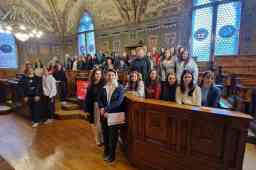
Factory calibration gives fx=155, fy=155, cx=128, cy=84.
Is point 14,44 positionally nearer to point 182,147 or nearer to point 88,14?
point 88,14

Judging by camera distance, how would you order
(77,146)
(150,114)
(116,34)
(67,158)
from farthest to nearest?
(116,34)
(77,146)
(67,158)
(150,114)

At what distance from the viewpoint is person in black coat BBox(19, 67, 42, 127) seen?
168 inches

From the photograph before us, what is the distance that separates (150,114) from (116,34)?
6937 mm

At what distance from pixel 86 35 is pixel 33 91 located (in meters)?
6.34

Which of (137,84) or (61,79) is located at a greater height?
(137,84)

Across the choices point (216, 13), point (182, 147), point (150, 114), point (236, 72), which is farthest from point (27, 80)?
point (216, 13)

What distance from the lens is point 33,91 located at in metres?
4.29

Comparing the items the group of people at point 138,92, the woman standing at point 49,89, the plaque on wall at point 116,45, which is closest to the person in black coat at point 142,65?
the group of people at point 138,92

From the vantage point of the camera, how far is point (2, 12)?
8.34 meters

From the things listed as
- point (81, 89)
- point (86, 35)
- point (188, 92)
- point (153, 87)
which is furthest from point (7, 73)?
point (188, 92)

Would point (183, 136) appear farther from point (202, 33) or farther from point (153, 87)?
point (202, 33)

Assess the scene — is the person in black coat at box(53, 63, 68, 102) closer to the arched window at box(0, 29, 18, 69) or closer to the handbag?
the handbag

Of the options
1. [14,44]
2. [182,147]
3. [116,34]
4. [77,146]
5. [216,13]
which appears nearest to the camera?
[182,147]

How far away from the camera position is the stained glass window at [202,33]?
5914mm
